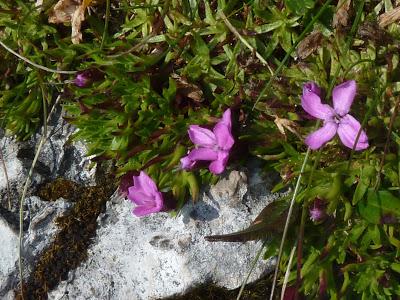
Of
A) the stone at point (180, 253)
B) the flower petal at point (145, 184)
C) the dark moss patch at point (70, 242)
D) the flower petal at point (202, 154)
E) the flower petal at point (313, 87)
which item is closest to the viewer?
the flower petal at point (313, 87)

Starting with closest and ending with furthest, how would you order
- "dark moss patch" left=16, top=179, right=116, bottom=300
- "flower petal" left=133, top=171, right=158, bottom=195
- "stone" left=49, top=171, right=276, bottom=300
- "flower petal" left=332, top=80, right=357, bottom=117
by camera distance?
"flower petal" left=332, top=80, right=357, bottom=117 → "flower petal" left=133, top=171, right=158, bottom=195 → "stone" left=49, top=171, right=276, bottom=300 → "dark moss patch" left=16, top=179, right=116, bottom=300

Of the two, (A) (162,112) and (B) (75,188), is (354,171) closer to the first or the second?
(A) (162,112)

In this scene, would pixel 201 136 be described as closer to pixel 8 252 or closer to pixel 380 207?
pixel 380 207

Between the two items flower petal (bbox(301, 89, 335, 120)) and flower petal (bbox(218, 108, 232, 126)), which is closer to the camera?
flower petal (bbox(301, 89, 335, 120))

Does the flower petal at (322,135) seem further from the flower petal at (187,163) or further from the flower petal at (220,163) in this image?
the flower petal at (187,163)

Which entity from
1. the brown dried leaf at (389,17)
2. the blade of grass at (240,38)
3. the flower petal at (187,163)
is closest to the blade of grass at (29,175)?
the flower petal at (187,163)

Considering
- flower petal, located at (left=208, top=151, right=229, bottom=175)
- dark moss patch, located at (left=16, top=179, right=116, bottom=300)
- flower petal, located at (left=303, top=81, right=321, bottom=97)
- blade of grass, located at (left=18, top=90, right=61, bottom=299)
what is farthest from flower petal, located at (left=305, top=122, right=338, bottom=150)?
blade of grass, located at (left=18, top=90, right=61, bottom=299)

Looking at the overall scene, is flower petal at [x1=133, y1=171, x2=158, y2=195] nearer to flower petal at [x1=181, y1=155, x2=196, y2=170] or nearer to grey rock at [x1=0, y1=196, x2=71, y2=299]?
flower petal at [x1=181, y1=155, x2=196, y2=170]
